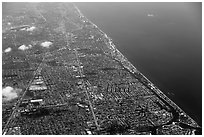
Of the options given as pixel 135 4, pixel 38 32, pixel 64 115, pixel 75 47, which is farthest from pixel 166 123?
pixel 135 4

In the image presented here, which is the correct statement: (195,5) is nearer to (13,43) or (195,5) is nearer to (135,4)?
(135,4)

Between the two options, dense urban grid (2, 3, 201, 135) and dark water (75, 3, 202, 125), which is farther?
dark water (75, 3, 202, 125)

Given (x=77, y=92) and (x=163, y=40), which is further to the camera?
(x=163, y=40)

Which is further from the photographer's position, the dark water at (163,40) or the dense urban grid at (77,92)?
the dark water at (163,40)

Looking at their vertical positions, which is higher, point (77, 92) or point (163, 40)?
point (163, 40)
